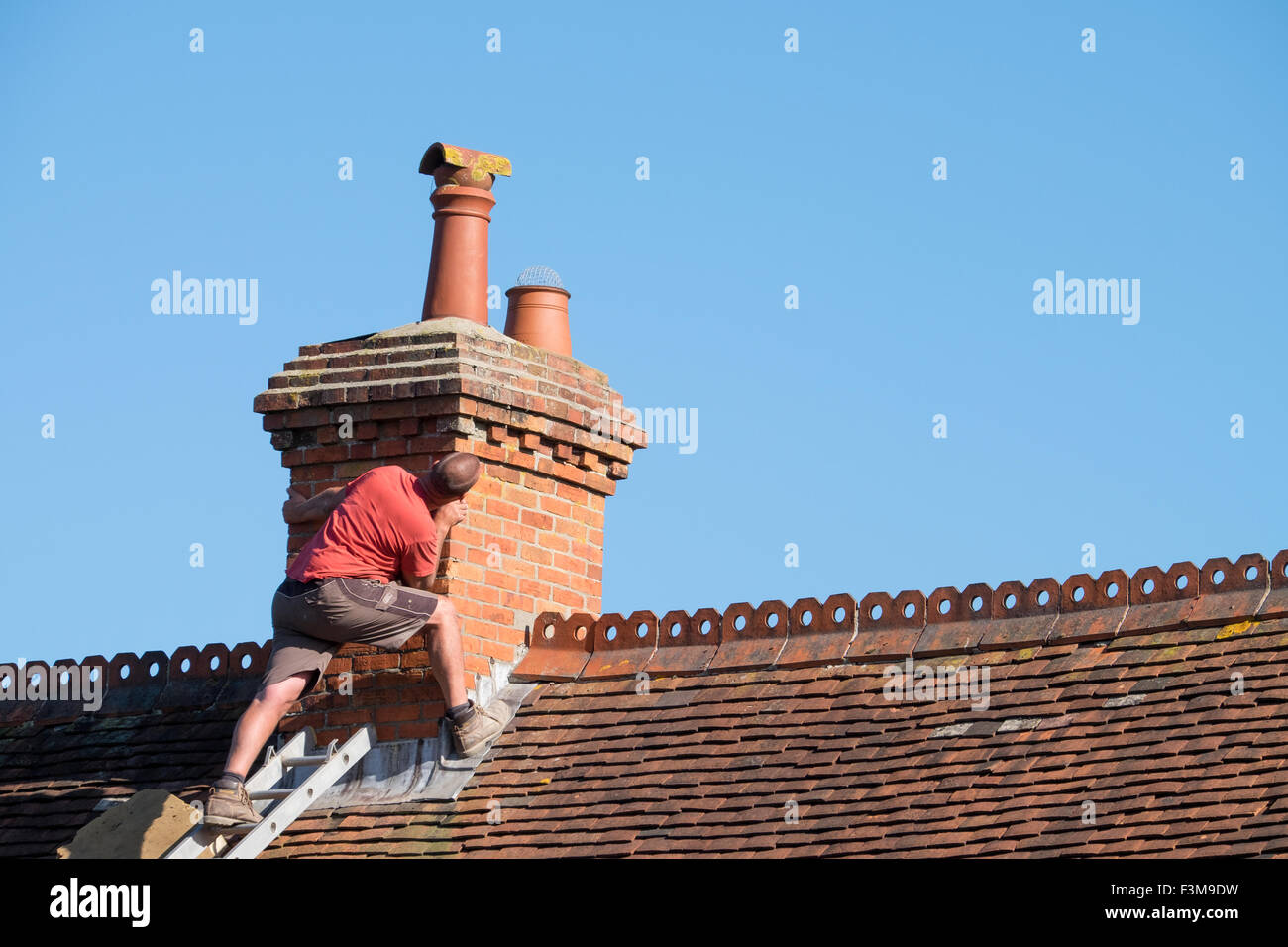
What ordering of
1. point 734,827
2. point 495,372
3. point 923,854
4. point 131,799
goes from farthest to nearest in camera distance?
point 495,372, point 131,799, point 734,827, point 923,854

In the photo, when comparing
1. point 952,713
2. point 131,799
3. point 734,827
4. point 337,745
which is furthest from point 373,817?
point 952,713

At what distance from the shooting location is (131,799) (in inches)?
437

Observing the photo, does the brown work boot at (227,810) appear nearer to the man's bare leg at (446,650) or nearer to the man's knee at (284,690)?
the man's knee at (284,690)

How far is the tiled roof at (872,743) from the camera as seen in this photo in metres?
9.27

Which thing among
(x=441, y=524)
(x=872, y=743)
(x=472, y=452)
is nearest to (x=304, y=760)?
(x=441, y=524)

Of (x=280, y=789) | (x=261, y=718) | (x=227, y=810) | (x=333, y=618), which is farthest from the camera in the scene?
(x=280, y=789)

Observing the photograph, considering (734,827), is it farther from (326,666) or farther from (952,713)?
(326,666)

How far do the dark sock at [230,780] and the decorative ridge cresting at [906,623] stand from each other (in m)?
1.93

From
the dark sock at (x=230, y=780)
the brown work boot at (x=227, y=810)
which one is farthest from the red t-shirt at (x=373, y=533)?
the brown work boot at (x=227, y=810)

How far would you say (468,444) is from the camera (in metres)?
11.7

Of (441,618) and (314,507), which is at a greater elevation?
(314,507)

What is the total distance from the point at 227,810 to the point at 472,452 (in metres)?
2.53

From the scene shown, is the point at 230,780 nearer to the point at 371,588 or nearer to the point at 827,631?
the point at 371,588
